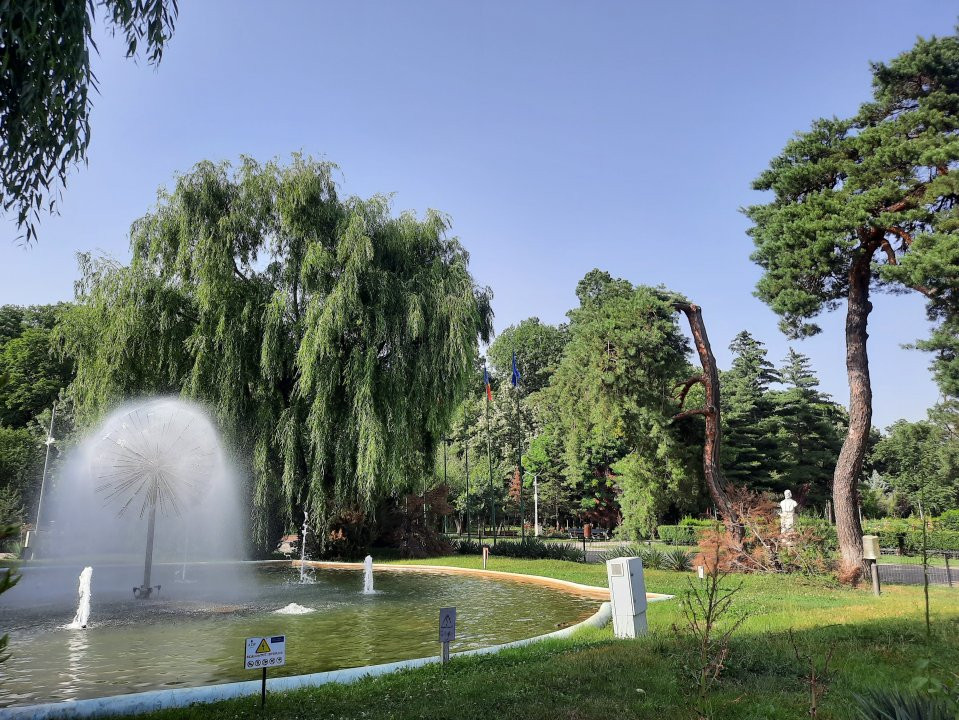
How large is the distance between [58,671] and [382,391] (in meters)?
14.6

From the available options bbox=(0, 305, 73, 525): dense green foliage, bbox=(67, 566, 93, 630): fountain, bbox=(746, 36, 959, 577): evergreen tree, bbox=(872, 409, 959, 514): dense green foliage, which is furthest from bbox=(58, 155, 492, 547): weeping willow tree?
bbox=(872, 409, 959, 514): dense green foliage

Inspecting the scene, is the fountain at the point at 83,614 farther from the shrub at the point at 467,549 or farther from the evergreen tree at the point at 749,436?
the evergreen tree at the point at 749,436

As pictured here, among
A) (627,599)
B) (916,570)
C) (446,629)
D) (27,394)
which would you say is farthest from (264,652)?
(27,394)

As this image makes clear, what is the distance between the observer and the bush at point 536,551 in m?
22.8

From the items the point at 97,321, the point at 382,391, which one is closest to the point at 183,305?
the point at 97,321

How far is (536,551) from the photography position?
2367 cm

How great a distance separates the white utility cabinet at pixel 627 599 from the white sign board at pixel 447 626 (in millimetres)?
2653

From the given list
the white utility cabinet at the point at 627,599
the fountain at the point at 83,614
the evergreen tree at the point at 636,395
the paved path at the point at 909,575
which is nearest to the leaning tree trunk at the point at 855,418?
the paved path at the point at 909,575

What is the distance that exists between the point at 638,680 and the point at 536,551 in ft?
58.3

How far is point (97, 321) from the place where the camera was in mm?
22328

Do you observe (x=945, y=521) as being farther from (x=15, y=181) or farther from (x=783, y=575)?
(x=15, y=181)

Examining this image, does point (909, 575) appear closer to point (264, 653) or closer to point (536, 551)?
point (536, 551)

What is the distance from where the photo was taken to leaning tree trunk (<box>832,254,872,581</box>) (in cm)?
1711

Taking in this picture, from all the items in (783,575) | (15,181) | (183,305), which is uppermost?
(183,305)
